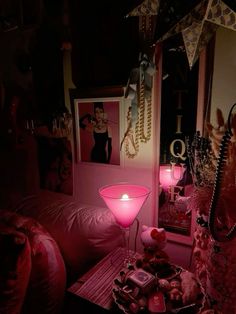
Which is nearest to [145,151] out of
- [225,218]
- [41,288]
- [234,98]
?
[234,98]

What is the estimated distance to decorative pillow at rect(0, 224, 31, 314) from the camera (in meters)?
1.06

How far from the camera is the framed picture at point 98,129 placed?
151 cm

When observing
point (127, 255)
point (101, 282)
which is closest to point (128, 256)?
point (127, 255)

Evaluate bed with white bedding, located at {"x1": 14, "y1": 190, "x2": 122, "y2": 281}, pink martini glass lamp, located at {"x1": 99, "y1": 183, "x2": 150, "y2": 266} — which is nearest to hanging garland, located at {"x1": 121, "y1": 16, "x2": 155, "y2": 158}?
pink martini glass lamp, located at {"x1": 99, "y1": 183, "x2": 150, "y2": 266}

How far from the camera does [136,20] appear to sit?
4.32ft

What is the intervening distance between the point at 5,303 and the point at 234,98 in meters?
1.40

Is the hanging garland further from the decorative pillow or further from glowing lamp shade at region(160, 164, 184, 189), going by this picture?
the decorative pillow

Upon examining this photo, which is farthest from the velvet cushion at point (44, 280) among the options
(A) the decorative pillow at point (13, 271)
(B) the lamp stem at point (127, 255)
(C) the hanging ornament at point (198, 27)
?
(C) the hanging ornament at point (198, 27)

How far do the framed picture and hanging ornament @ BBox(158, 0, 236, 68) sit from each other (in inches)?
19.4

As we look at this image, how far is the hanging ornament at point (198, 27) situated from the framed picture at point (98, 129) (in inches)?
19.4

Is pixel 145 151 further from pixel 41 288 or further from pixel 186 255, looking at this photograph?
pixel 41 288

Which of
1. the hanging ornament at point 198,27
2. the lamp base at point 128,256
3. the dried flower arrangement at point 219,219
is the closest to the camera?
the dried flower arrangement at point 219,219

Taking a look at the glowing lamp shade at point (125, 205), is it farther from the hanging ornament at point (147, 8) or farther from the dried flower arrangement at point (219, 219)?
the hanging ornament at point (147, 8)

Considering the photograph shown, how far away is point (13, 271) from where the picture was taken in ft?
3.50
